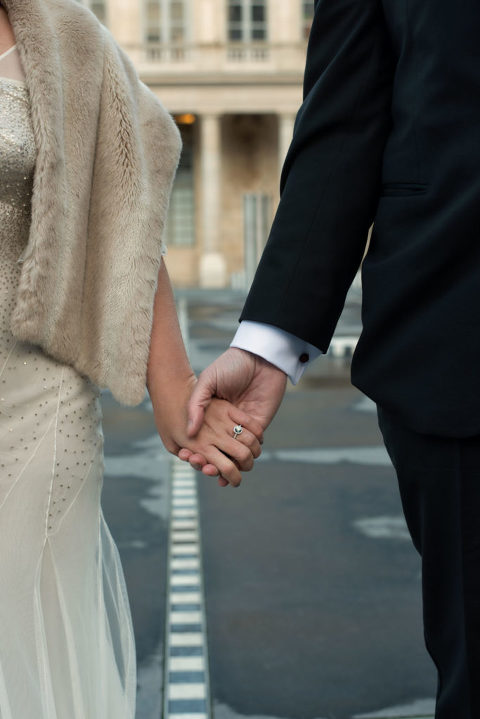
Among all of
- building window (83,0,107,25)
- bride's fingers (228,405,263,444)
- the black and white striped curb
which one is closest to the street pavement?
the black and white striped curb

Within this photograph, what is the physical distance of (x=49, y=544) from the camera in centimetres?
193

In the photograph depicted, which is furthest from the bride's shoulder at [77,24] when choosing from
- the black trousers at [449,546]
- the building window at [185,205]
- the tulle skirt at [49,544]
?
the building window at [185,205]

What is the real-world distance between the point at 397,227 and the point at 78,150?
27.8 inches

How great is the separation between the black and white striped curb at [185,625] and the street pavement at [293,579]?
3 centimetres

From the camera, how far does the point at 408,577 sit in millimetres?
3980

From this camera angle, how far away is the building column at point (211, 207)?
107ft

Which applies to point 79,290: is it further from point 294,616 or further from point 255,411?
point 294,616

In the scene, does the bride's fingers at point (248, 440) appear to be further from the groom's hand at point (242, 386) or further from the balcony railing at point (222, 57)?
the balcony railing at point (222, 57)

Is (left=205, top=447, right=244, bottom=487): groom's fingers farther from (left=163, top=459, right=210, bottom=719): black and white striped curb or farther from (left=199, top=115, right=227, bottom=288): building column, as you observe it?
(left=199, top=115, right=227, bottom=288): building column

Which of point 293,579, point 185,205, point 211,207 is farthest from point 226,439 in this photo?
point 185,205

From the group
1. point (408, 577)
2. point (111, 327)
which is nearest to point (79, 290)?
point (111, 327)

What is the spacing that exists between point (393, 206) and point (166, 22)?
34.1m

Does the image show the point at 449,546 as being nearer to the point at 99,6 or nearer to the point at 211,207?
the point at 211,207

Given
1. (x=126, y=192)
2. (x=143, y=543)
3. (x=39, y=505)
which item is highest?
(x=126, y=192)
